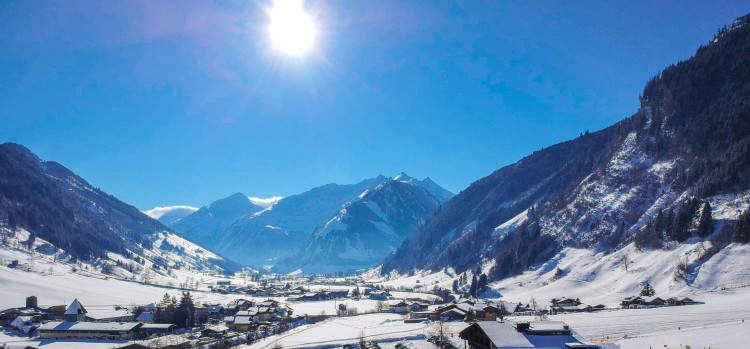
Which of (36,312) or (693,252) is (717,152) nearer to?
(693,252)

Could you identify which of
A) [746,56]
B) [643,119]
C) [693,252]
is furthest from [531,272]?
[746,56]

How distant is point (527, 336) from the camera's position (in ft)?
159

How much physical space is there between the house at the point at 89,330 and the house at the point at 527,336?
71.5 meters

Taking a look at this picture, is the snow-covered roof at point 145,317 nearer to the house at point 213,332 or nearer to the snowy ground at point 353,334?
the house at point 213,332

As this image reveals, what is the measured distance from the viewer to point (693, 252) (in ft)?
366

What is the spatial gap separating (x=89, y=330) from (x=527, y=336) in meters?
80.9

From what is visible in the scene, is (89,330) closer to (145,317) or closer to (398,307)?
(145,317)

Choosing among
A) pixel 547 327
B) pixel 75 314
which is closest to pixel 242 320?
pixel 75 314

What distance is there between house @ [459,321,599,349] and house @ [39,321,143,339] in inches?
2815

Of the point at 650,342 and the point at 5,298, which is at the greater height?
the point at 5,298

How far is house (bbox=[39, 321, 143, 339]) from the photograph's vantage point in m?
89.6

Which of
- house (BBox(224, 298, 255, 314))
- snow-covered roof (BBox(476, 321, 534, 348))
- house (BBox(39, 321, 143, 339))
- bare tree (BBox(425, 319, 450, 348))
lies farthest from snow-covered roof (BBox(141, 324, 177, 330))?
snow-covered roof (BBox(476, 321, 534, 348))

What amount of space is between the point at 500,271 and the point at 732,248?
86.2 meters

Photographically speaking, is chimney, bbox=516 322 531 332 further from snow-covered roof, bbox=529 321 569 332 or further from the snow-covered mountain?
the snow-covered mountain
